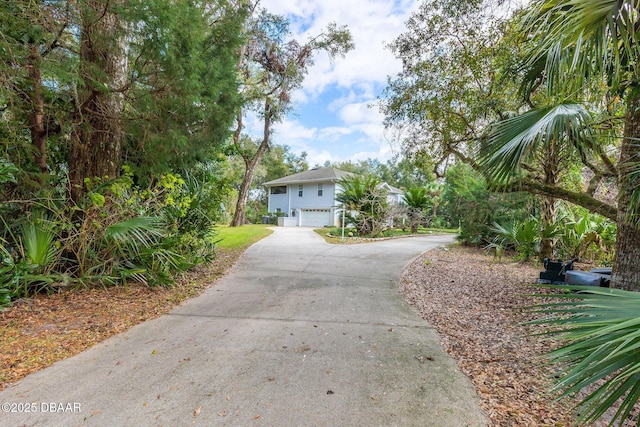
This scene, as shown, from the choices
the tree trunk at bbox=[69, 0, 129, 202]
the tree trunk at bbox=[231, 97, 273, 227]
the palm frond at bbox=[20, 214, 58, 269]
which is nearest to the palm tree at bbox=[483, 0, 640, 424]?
the tree trunk at bbox=[69, 0, 129, 202]

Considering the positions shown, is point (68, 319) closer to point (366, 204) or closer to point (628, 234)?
point (628, 234)

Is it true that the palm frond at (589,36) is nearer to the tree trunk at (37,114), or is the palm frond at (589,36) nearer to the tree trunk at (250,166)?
the tree trunk at (37,114)

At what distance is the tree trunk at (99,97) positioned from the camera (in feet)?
13.1

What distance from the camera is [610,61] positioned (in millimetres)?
3549

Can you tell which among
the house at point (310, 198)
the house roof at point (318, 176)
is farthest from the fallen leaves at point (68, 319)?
the house roof at point (318, 176)

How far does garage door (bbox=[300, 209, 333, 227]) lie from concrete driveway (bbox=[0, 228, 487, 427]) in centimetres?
1930

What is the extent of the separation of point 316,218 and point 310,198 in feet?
5.98

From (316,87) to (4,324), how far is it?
17.1 metres

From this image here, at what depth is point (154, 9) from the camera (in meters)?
3.59

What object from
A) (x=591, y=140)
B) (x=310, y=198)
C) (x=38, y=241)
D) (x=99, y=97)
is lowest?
(x=38, y=241)

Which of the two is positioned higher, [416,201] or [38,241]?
[416,201]

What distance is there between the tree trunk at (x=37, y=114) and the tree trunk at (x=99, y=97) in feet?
1.25

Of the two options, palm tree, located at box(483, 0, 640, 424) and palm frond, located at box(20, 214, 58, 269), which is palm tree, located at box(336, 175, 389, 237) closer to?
palm tree, located at box(483, 0, 640, 424)

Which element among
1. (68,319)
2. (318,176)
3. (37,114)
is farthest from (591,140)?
(318,176)
